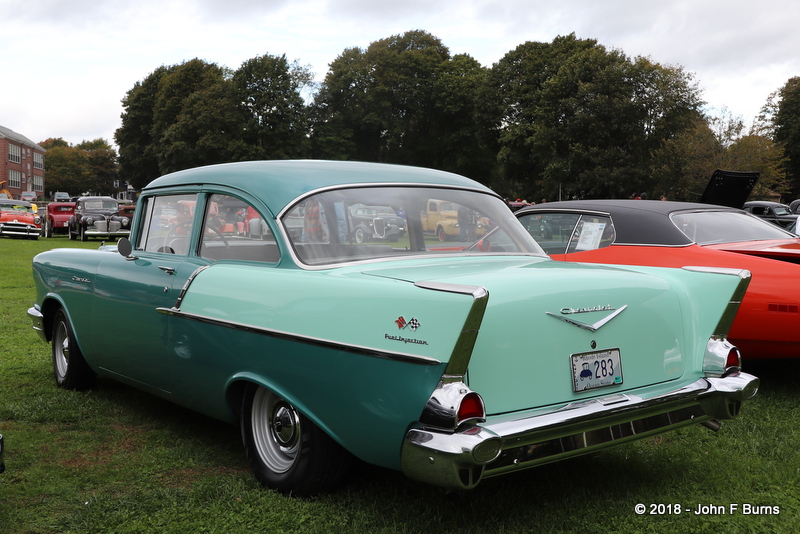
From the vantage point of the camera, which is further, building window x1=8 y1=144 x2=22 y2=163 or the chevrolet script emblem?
building window x1=8 y1=144 x2=22 y2=163

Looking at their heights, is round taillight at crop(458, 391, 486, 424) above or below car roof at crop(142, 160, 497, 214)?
below

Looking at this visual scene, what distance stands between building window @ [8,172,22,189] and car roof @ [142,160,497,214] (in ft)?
356

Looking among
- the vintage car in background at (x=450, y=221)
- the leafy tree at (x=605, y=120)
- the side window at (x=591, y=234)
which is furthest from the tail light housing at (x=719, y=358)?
the leafy tree at (x=605, y=120)

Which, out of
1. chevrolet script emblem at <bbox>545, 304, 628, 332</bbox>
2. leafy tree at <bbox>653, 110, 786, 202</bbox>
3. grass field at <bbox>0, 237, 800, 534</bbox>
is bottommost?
grass field at <bbox>0, 237, 800, 534</bbox>

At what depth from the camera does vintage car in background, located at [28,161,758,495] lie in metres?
2.79

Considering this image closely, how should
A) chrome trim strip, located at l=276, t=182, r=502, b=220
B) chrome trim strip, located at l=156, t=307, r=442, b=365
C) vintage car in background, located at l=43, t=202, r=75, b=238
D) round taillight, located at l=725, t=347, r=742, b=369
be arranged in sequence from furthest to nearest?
vintage car in background, located at l=43, t=202, r=75, b=238
chrome trim strip, located at l=276, t=182, r=502, b=220
round taillight, located at l=725, t=347, r=742, b=369
chrome trim strip, located at l=156, t=307, r=442, b=365

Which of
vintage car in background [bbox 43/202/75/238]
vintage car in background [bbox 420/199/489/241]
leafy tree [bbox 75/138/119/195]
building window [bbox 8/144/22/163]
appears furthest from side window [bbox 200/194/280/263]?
leafy tree [bbox 75/138/119/195]

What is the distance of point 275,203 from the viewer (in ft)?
12.5

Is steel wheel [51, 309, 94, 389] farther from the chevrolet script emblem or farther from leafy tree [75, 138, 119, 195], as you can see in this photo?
leafy tree [75, 138, 119, 195]

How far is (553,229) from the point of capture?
697cm

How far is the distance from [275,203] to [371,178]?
21.6 inches

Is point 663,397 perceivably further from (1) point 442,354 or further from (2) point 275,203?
(2) point 275,203

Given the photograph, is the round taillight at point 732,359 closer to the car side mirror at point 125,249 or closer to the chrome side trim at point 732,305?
the chrome side trim at point 732,305

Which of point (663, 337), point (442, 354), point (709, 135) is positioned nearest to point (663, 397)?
point (663, 337)
